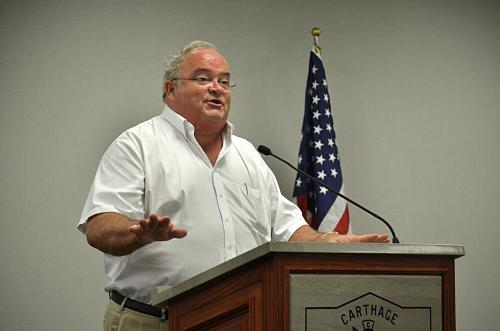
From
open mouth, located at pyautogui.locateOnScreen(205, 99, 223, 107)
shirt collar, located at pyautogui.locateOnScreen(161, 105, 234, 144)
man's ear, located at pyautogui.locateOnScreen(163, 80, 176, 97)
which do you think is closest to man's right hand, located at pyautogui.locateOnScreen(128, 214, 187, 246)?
shirt collar, located at pyautogui.locateOnScreen(161, 105, 234, 144)

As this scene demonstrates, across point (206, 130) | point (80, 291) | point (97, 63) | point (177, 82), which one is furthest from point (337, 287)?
point (97, 63)

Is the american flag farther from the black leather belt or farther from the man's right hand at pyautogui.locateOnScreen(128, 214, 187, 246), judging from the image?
the man's right hand at pyautogui.locateOnScreen(128, 214, 187, 246)

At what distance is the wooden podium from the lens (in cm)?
169

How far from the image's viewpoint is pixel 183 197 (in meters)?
2.62

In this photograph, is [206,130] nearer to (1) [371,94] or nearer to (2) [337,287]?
(2) [337,287]

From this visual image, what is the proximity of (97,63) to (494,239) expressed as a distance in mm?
2507

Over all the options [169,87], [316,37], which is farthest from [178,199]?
[316,37]

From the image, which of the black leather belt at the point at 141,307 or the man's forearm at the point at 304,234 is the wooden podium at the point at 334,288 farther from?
the man's forearm at the point at 304,234

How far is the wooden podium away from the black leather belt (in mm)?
531

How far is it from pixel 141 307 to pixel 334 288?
915 mm

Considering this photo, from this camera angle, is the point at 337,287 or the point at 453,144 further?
the point at 453,144

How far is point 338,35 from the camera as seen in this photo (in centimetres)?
452

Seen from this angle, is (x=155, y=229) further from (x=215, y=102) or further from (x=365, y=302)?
(x=215, y=102)

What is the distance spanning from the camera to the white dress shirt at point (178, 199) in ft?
8.18
